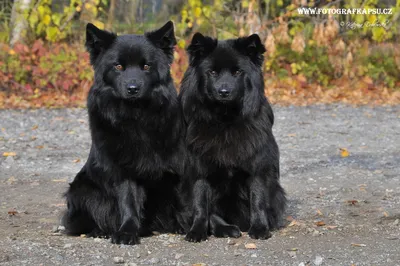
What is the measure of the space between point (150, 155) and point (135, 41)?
0.91 m


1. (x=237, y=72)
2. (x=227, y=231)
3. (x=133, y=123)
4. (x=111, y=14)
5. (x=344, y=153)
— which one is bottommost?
(x=344, y=153)

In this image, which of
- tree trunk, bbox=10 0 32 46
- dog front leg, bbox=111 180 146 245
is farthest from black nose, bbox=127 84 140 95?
tree trunk, bbox=10 0 32 46

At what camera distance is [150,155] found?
561 cm

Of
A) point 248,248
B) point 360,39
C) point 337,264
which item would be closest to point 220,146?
point 248,248

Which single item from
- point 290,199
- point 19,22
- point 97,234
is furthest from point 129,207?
point 19,22

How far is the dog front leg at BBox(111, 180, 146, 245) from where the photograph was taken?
559 cm

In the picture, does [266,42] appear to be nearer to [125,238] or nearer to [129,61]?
[129,61]

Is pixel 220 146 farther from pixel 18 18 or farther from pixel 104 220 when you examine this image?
pixel 18 18

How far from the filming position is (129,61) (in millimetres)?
5535

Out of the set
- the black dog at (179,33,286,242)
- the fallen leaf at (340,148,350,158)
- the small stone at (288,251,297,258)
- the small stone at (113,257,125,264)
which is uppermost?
the black dog at (179,33,286,242)

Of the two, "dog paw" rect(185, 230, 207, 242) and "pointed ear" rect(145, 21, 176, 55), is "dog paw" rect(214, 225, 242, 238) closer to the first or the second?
"dog paw" rect(185, 230, 207, 242)

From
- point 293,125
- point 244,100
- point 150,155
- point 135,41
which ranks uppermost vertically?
point 135,41

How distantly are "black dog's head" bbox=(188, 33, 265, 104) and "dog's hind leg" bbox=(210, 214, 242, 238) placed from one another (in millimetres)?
992

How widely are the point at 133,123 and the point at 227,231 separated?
1156 mm
